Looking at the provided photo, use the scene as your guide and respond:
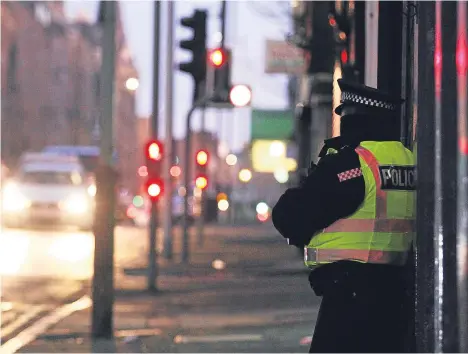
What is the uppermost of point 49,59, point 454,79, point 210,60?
point 49,59

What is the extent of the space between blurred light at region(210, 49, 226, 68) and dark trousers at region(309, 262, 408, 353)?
12612 mm

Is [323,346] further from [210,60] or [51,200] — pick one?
[51,200]

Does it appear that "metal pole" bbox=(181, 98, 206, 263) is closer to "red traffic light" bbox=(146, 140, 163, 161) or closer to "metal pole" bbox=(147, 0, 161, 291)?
"metal pole" bbox=(147, 0, 161, 291)

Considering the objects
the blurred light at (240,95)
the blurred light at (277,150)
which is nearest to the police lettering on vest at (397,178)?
the blurred light at (240,95)

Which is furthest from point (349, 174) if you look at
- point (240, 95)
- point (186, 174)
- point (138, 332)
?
point (186, 174)

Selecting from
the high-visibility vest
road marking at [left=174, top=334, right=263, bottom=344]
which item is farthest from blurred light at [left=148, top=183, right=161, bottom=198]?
the high-visibility vest

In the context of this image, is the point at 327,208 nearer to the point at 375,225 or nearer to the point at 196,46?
the point at 375,225

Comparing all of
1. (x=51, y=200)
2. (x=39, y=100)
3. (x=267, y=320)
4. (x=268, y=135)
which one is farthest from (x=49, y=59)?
(x=267, y=320)

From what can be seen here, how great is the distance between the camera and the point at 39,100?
6850cm

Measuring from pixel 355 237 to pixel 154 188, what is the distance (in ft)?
30.7

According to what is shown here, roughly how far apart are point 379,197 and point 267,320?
6.85m

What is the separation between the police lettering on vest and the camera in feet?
13.8

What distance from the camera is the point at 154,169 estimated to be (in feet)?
45.0

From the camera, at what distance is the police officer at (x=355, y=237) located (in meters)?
4.10
